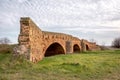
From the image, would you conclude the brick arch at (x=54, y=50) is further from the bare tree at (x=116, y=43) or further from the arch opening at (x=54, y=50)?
the bare tree at (x=116, y=43)

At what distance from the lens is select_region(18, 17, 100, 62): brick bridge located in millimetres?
11914

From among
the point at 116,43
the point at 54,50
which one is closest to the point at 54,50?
the point at 54,50

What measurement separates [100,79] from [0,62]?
5188 mm

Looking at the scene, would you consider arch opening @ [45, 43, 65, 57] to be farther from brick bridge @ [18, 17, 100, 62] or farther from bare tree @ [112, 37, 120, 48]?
bare tree @ [112, 37, 120, 48]

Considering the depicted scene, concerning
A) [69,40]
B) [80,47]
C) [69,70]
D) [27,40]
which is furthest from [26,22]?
[80,47]

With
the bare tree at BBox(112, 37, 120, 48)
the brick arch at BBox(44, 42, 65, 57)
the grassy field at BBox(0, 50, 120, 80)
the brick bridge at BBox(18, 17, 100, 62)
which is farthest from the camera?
the bare tree at BBox(112, 37, 120, 48)

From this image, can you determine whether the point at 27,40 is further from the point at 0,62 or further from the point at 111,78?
the point at 111,78

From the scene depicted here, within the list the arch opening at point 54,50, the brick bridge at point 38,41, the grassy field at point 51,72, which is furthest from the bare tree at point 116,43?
the grassy field at point 51,72

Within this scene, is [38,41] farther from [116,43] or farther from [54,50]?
[116,43]

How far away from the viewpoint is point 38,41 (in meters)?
15.0

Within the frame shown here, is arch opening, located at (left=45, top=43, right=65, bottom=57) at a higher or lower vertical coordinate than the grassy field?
higher

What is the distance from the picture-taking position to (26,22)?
1189 centimetres

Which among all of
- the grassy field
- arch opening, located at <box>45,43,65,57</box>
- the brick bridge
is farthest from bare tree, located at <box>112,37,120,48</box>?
the grassy field

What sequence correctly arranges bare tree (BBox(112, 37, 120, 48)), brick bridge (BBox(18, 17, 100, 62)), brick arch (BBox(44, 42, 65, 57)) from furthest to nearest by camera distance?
bare tree (BBox(112, 37, 120, 48)) < brick arch (BBox(44, 42, 65, 57)) < brick bridge (BBox(18, 17, 100, 62))
